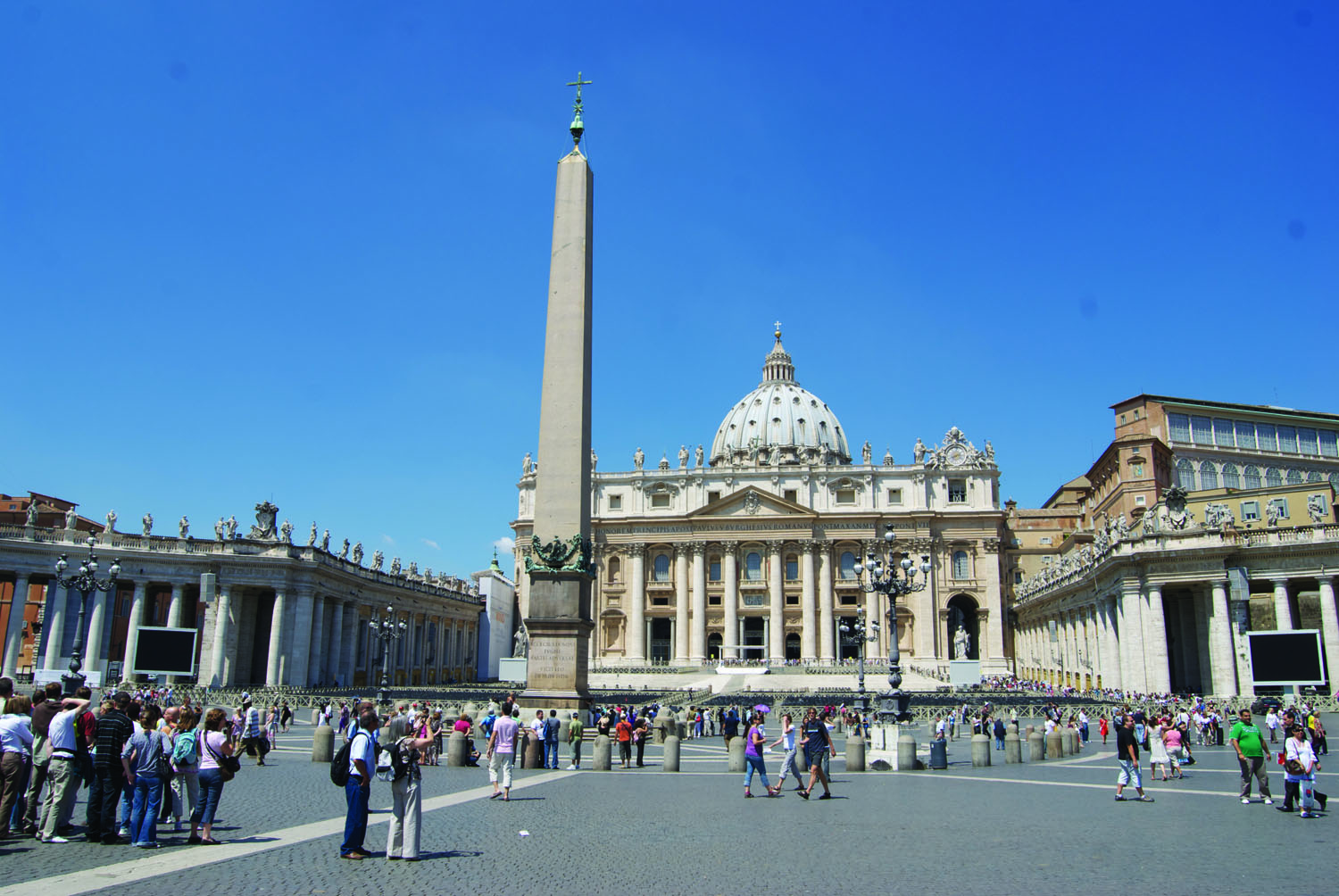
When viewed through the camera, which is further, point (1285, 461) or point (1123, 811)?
point (1285, 461)

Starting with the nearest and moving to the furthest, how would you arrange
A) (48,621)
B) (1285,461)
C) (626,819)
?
(626,819) → (48,621) → (1285,461)

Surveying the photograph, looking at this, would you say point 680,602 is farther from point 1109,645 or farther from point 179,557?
point 179,557

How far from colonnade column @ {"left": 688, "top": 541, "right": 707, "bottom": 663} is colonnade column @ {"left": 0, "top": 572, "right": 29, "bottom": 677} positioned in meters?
48.6

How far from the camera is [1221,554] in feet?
123

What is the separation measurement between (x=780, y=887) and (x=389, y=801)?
6884 millimetres

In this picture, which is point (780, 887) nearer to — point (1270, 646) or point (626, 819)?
point (626, 819)

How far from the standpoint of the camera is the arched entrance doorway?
81062 mm

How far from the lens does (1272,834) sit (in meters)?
10.7

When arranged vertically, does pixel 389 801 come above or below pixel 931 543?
below

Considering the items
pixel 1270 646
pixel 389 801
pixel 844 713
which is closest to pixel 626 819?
pixel 389 801

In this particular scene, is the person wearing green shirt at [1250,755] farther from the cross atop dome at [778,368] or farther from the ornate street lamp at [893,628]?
the cross atop dome at [778,368]

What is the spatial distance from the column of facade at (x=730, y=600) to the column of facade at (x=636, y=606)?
6.54 m

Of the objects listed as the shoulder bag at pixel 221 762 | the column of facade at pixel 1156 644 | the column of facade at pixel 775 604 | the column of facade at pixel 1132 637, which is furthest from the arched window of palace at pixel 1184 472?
the shoulder bag at pixel 221 762

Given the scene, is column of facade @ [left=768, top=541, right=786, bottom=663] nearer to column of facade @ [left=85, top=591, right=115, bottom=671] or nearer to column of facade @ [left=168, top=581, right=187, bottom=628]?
column of facade @ [left=168, top=581, right=187, bottom=628]
